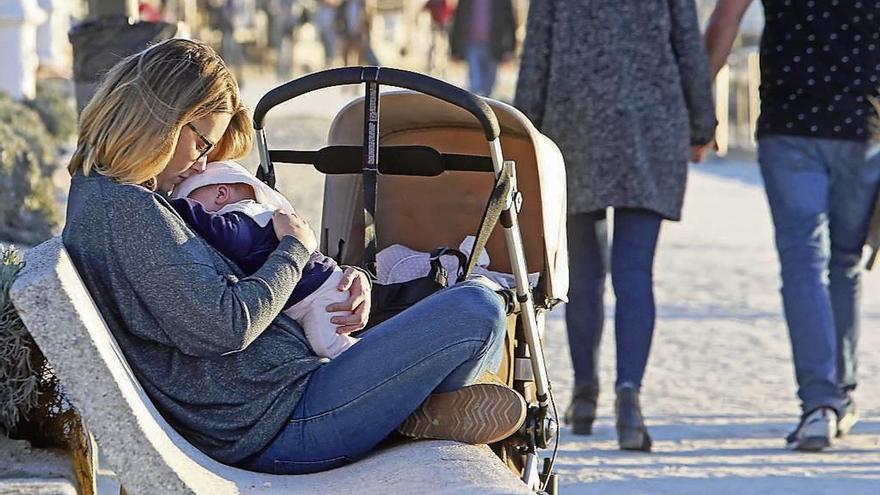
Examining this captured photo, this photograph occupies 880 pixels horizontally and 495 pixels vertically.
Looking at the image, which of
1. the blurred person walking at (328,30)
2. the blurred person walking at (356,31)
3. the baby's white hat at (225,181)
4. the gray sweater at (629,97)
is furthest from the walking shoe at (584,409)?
the blurred person walking at (328,30)

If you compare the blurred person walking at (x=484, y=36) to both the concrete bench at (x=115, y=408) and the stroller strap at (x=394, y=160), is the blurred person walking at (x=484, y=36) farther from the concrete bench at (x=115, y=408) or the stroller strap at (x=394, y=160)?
the concrete bench at (x=115, y=408)

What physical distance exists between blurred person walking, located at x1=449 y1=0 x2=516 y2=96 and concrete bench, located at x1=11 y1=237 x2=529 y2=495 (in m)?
20.5

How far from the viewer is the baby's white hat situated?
147 inches

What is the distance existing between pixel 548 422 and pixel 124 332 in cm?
105

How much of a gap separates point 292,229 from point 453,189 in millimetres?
1202

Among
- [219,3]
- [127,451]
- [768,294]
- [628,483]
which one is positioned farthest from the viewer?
[219,3]

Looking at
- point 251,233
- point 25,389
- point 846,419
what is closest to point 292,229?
point 251,233

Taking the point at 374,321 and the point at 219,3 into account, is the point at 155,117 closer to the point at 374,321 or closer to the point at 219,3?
the point at 374,321

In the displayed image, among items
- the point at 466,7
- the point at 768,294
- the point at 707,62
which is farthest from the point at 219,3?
the point at 707,62

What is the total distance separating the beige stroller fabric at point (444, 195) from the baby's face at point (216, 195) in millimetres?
806

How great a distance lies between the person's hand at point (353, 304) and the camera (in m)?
3.76

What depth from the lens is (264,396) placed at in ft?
11.9

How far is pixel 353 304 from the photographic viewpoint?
379 cm

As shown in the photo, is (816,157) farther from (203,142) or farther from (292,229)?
(203,142)
